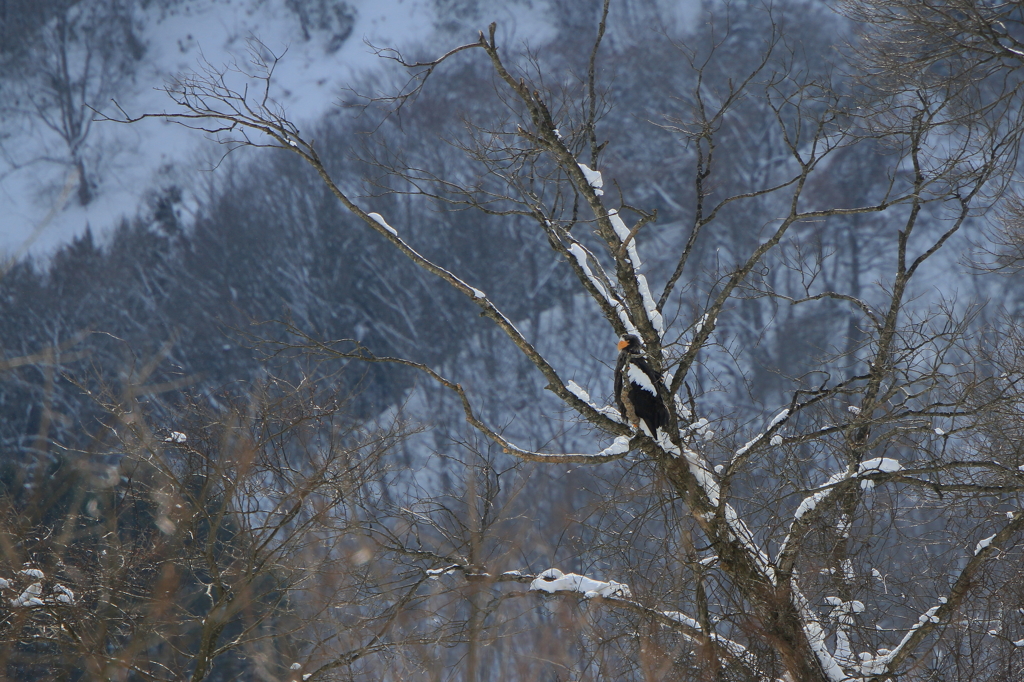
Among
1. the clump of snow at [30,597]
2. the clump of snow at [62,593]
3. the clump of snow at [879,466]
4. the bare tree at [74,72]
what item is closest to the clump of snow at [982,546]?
the clump of snow at [879,466]

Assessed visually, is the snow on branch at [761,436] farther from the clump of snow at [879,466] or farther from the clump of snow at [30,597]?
the clump of snow at [30,597]

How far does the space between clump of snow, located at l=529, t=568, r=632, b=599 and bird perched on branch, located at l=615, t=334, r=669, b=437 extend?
38.6 inches

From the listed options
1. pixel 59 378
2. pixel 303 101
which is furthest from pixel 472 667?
pixel 303 101

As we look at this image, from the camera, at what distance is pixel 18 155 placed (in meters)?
33.5

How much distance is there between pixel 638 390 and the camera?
5.09 m

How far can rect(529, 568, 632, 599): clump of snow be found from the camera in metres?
5.02

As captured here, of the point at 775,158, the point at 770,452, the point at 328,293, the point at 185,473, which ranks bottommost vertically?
the point at 770,452

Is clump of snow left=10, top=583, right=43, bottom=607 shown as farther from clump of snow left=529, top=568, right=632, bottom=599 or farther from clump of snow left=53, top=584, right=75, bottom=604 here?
clump of snow left=529, top=568, right=632, bottom=599

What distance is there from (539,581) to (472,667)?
119 centimetres

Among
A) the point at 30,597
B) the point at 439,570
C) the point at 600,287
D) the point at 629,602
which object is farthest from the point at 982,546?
the point at 30,597

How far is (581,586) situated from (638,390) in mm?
1229

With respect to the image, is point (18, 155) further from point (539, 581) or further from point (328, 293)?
point (539, 581)

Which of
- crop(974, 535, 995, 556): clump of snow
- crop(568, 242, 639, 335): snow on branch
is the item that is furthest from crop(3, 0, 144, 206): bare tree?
crop(974, 535, 995, 556): clump of snow

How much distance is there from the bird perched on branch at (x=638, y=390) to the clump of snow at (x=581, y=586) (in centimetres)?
98
